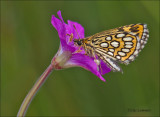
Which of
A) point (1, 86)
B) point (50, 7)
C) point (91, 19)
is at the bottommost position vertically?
point (1, 86)

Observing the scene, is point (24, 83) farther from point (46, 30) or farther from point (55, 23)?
point (55, 23)

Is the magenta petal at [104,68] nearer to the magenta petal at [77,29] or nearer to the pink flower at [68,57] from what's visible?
the pink flower at [68,57]

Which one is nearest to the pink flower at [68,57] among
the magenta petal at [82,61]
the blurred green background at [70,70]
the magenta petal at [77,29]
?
the magenta petal at [82,61]

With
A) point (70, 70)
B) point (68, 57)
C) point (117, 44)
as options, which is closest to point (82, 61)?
point (68, 57)

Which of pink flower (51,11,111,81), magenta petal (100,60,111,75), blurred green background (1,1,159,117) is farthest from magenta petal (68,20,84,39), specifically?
blurred green background (1,1,159,117)

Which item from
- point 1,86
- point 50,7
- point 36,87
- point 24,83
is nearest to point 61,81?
point 24,83

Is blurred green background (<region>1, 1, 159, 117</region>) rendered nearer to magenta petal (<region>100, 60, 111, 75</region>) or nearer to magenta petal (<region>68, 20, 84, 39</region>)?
magenta petal (<region>68, 20, 84, 39</region>)
